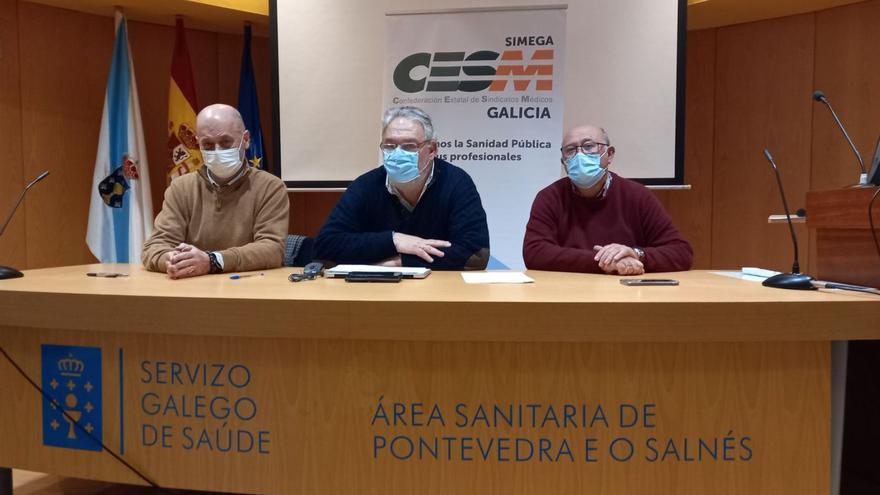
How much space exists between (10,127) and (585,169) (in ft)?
10.1

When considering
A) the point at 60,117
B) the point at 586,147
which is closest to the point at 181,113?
the point at 60,117

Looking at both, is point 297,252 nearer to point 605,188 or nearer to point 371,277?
point 371,277

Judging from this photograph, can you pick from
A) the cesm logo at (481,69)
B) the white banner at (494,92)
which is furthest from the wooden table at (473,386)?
the cesm logo at (481,69)

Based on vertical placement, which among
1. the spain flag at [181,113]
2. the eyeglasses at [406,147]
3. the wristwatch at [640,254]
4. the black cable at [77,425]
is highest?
the spain flag at [181,113]

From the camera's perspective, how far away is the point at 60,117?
11.7ft

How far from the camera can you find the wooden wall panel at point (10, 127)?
10.9 ft

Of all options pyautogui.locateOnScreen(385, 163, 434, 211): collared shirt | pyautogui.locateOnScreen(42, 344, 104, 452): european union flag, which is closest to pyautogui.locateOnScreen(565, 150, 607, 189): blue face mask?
pyautogui.locateOnScreen(385, 163, 434, 211): collared shirt

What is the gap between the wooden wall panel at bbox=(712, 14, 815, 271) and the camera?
365 centimetres

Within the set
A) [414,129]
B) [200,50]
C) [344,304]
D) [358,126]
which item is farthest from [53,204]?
[344,304]

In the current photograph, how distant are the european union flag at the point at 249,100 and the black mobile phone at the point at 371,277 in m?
2.34

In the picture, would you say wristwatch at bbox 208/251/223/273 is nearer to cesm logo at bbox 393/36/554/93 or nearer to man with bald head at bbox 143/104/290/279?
man with bald head at bbox 143/104/290/279

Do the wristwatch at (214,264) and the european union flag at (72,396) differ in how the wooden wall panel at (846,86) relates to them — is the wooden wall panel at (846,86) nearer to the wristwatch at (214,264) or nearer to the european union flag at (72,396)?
the wristwatch at (214,264)

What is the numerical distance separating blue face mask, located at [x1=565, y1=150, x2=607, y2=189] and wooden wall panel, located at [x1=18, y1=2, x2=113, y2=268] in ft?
9.73

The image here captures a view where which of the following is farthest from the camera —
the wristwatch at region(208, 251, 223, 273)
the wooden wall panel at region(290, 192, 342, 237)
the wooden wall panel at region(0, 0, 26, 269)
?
the wooden wall panel at region(290, 192, 342, 237)
